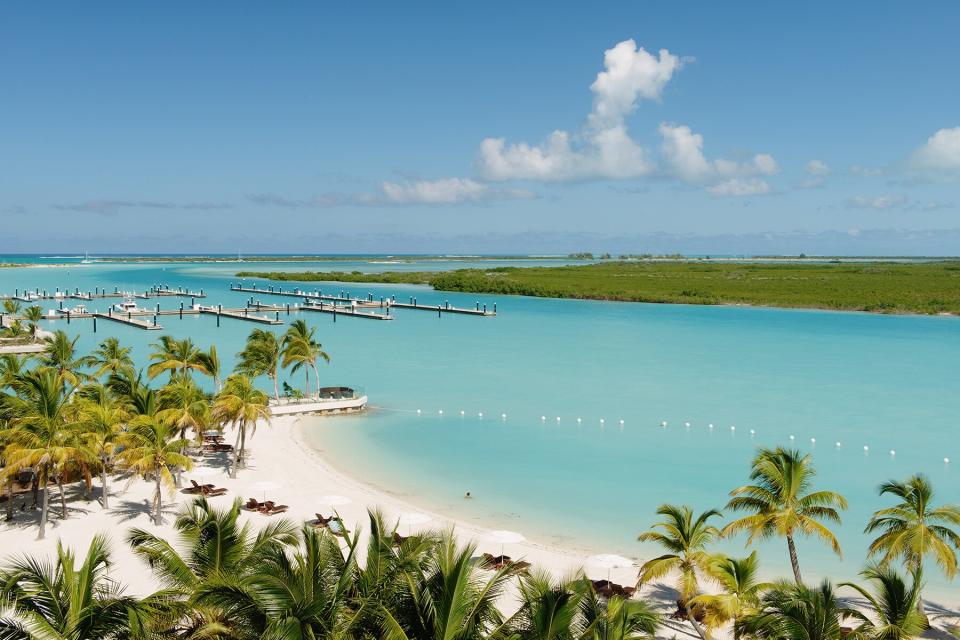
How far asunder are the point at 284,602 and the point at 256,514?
42.3ft

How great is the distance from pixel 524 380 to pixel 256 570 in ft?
118

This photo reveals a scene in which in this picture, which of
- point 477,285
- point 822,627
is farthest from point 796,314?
point 822,627

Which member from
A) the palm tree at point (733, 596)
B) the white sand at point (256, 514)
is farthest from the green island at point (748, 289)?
the palm tree at point (733, 596)

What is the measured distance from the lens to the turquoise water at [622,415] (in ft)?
78.6

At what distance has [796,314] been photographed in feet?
289

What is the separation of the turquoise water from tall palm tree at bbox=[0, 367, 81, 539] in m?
10.5

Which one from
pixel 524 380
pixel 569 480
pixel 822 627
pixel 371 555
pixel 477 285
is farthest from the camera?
pixel 477 285

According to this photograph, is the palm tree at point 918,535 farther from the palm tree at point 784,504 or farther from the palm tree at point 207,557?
the palm tree at point 207,557

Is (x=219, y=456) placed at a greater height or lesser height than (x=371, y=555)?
lesser

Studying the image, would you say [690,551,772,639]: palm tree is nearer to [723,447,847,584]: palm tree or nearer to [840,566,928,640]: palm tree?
[840,566,928,640]: palm tree

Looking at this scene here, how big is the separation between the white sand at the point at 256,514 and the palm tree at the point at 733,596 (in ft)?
6.56

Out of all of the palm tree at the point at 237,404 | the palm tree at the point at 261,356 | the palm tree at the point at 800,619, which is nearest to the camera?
the palm tree at the point at 800,619

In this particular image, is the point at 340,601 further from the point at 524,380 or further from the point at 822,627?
the point at 524,380

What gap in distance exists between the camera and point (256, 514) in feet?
70.0
